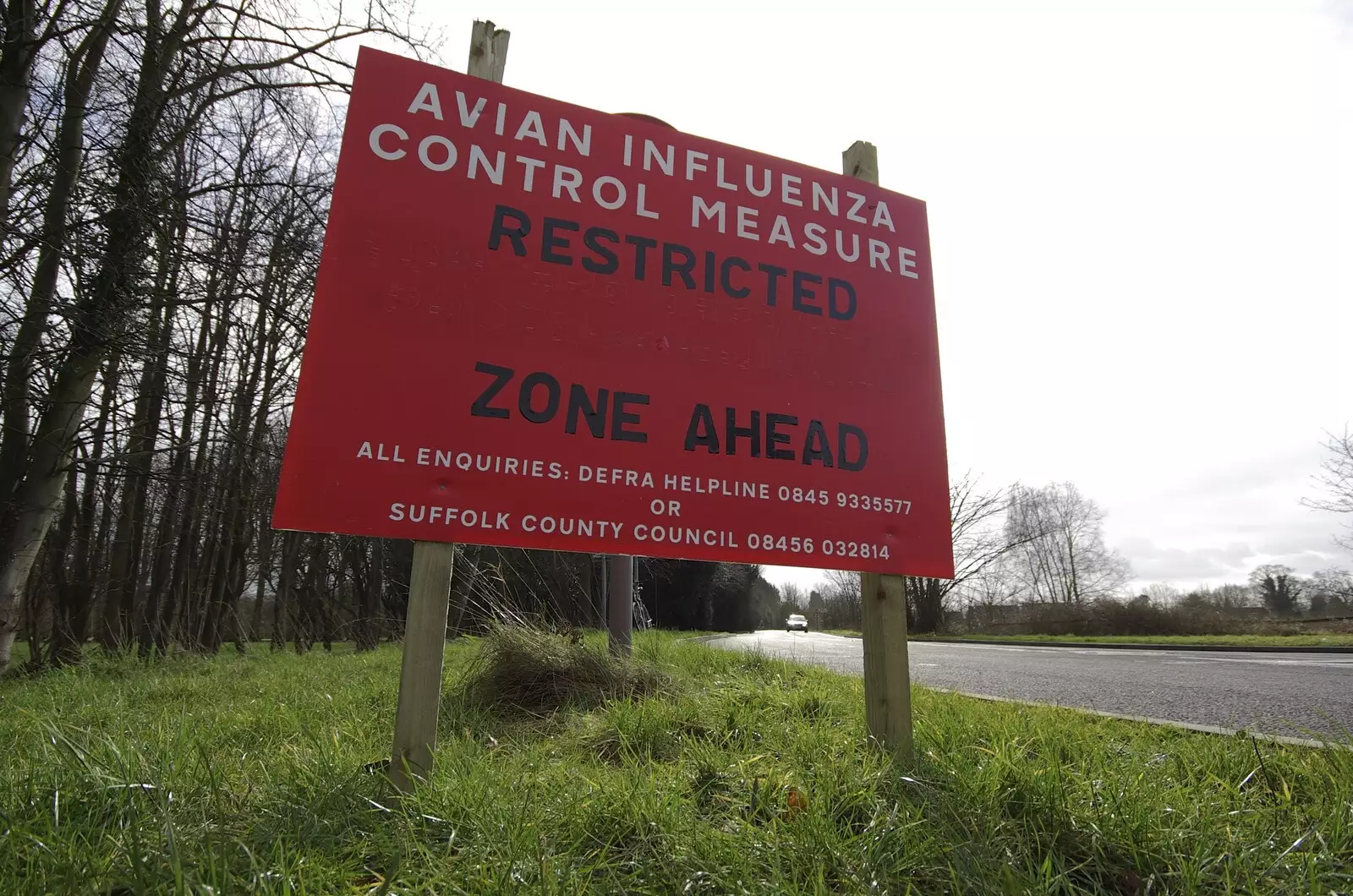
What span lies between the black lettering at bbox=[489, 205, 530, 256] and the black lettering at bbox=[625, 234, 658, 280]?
0.45 meters

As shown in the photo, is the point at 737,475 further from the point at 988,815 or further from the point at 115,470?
the point at 115,470

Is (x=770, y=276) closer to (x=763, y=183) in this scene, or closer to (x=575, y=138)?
(x=763, y=183)

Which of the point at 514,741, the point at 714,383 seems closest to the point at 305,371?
the point at 714,383

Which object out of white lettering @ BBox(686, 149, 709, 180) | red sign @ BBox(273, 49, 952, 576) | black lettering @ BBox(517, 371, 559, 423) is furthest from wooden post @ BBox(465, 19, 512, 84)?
black lettering @ BBox(517, 371, 559, 423)

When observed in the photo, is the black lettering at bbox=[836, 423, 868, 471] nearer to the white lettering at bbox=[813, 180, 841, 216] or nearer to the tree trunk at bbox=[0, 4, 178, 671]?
the white lettering at bbox=[813, 180, 841, 216]

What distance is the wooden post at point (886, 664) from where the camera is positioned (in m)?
2.83

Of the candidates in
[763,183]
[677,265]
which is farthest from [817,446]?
[763,183]

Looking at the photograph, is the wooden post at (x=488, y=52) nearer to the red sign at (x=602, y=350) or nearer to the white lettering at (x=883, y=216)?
the red sign at (x=602, y=350)

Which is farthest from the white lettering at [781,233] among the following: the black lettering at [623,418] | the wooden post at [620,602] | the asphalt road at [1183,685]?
the wooden post at [620,602]

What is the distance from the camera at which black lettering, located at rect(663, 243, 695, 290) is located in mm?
3095

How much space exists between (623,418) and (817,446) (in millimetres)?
881

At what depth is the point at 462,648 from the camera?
5.61m

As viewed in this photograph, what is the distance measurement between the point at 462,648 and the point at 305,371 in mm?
3677

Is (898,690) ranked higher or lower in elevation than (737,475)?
lower
